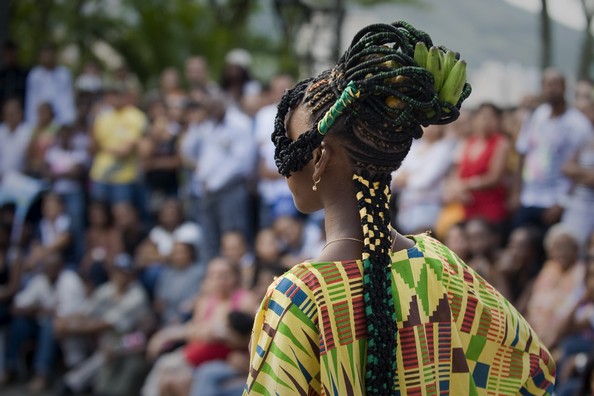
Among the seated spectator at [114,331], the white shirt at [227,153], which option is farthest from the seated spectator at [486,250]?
the seated spectator at [114,331]

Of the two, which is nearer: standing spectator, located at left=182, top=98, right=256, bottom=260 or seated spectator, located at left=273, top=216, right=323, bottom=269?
seated spectator, located at left=273, top=216, right=323, bottom=269

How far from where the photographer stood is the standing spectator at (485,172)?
7176mm

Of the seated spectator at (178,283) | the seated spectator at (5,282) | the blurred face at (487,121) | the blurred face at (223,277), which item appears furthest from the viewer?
the seated spectator at (5,282)

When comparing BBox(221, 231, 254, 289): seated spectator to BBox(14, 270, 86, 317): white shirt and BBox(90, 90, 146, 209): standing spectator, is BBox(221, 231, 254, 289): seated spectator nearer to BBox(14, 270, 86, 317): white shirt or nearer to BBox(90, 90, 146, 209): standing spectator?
BBox(14, 270, 86, 317): white shirt

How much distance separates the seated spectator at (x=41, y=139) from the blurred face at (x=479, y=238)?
5.49m

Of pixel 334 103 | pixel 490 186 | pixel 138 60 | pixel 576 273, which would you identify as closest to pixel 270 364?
pixel 334 103

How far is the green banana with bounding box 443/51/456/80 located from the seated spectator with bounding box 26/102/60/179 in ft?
28.1

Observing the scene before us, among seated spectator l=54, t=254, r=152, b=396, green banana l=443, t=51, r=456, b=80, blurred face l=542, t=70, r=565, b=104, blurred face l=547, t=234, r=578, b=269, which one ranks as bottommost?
seated spectator l=54, t=254, r=152, b=396

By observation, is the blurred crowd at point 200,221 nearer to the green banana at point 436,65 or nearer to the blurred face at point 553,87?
the blurred face at point 553,87

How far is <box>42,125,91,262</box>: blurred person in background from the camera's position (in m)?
10.1

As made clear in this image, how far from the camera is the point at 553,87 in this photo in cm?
675

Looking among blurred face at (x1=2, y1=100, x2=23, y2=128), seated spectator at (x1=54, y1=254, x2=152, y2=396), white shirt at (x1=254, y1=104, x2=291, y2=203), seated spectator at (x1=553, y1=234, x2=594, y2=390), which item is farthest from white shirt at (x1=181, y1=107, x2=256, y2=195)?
seated spectator at (x1=553, y1=234, x2=594, y2=390)

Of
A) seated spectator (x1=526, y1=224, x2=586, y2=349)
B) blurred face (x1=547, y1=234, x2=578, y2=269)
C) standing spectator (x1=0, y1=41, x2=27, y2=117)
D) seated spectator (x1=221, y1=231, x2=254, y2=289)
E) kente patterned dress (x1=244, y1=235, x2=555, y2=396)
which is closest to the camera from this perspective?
kente patterned dress (x1=244, y1=235, x2=555, y2=396)

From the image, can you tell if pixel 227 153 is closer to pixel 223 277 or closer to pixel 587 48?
pixel 223 277
